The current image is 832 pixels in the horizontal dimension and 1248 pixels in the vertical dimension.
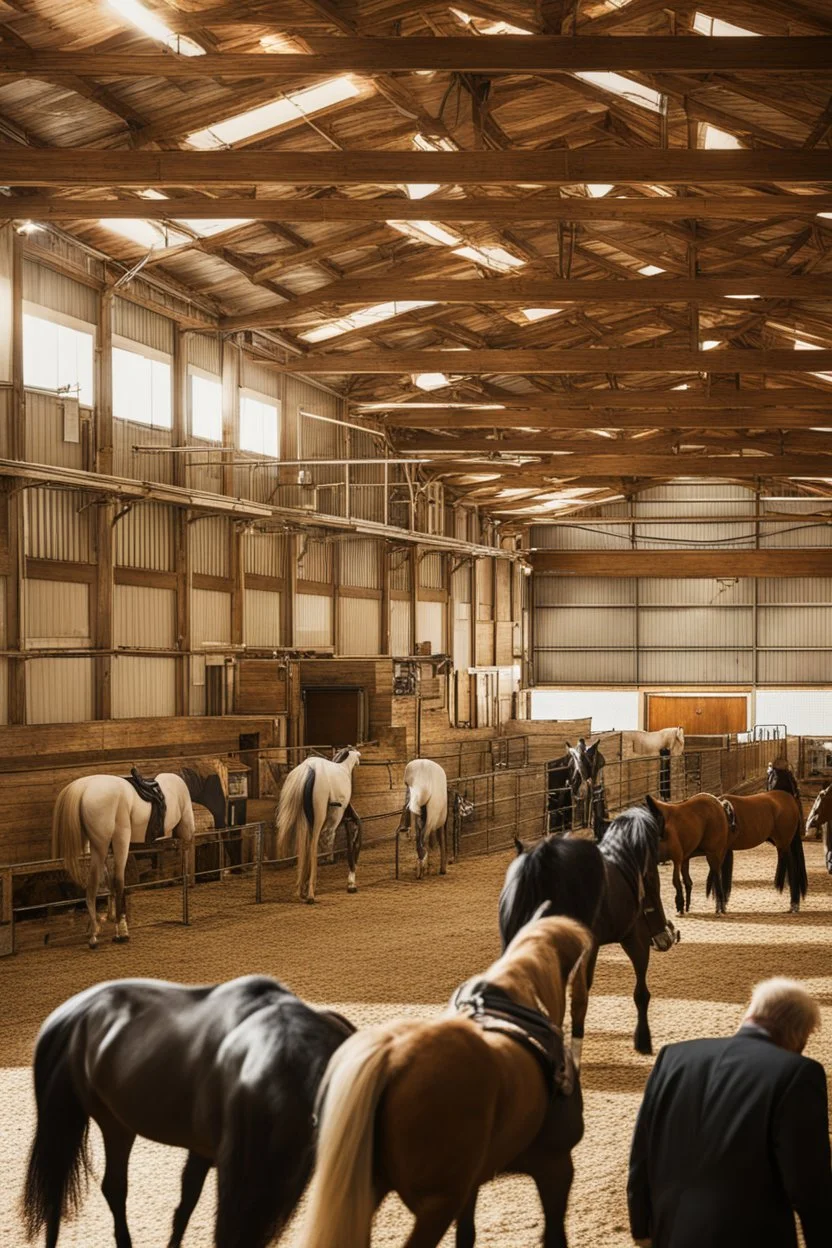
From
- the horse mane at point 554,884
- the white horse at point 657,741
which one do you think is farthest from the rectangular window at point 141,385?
the horse mane at point 554,884

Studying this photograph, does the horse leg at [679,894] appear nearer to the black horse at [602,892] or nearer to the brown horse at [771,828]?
the brown horse at [771,828]

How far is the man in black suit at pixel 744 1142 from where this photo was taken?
8.97 ft

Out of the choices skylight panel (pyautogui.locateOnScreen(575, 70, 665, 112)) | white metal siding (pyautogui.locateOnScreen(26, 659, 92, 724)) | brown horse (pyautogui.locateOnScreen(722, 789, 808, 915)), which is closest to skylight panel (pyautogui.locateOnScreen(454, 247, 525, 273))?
skylight panel (pyautogui.locateOnScreen(575, 70, 665, 112))

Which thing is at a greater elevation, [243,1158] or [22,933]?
[243,1158]

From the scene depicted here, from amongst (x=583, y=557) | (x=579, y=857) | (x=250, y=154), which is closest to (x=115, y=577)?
(x=250, y=154)

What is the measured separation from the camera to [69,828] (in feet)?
33.2

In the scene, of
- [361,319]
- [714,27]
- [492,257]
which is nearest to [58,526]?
[361,319]

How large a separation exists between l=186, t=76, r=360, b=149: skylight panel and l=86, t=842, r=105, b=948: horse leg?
22.6 ft

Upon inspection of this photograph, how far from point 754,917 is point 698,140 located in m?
7.85

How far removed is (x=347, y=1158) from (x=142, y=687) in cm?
1303

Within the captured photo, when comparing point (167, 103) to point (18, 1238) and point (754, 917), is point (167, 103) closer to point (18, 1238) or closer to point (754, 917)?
point (754, 917)

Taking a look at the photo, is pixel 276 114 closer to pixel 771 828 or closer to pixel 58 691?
pixel 58 691

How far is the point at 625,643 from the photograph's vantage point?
103 feet

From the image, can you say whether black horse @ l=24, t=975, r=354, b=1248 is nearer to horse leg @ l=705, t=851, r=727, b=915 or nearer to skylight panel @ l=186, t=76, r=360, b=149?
horse leg @ l=705, t=851, r=727, b=915
